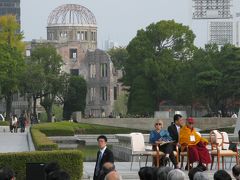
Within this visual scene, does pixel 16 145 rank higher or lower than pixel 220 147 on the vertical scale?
lower

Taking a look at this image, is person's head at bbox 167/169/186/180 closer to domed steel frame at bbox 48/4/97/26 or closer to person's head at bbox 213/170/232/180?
person's head at bbox 213/170/232/180

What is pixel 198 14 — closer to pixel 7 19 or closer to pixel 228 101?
pixel 7 19

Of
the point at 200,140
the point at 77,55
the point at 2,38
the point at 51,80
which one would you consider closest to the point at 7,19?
the point at 2,38

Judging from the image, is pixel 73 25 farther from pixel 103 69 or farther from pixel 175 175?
pixel 175 175

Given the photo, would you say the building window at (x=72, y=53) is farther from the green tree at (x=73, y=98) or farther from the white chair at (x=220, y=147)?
the white chair at (x=220, y=147)

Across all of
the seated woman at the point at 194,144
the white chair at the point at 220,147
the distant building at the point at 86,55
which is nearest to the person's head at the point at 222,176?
the seated woman at the point at 194,144

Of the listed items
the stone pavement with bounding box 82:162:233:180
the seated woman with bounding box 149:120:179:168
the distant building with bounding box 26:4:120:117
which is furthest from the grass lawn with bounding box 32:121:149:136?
the distant building with bounding box 26:4:120:117

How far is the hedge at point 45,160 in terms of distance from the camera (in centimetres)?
2062

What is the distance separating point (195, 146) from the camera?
23.0 meters

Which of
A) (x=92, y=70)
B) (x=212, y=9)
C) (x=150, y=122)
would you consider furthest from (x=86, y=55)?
(x=150, y=122)

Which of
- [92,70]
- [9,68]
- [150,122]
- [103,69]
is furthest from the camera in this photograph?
[92,70]

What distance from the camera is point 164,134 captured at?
23344mm

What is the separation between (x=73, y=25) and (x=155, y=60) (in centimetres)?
6462

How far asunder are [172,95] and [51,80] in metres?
17.1
